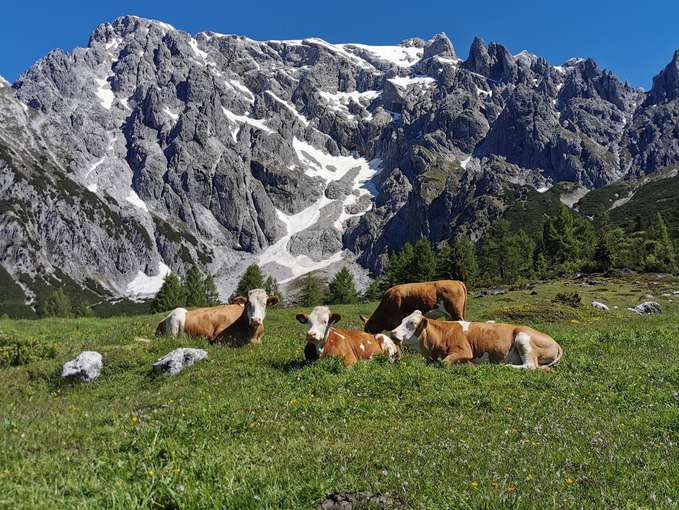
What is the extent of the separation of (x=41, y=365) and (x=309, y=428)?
1135 centimetres

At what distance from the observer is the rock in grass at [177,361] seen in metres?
14.7

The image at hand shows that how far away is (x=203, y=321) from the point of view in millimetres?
19016

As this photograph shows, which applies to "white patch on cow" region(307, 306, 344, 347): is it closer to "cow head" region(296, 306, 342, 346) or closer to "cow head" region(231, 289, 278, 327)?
"cow head" region(296, 306, 342, 346)

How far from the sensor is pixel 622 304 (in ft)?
132

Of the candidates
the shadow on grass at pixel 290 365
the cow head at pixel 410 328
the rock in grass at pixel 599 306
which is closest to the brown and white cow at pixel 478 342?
the cow head at pixel 410 328

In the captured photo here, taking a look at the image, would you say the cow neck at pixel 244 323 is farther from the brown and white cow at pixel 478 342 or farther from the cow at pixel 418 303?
the brown and white cow at pixel 478 342

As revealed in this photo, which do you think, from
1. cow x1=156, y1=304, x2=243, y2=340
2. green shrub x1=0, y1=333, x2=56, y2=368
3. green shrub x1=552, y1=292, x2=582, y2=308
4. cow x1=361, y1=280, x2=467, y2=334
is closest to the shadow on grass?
cow x1=156, y1=304, x2=243, y2=340

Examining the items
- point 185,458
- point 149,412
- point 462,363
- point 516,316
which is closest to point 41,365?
point 149,412

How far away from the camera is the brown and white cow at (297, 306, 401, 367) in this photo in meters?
13.8

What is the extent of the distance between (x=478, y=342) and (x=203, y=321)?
10274 millimetres

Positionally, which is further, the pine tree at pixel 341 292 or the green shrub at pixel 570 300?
the pine tree at pixel 341 292

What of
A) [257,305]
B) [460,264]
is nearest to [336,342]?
[257,305]

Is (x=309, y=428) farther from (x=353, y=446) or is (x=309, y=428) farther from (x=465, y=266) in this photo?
(x=465, y=266)

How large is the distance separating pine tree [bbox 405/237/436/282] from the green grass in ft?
272
